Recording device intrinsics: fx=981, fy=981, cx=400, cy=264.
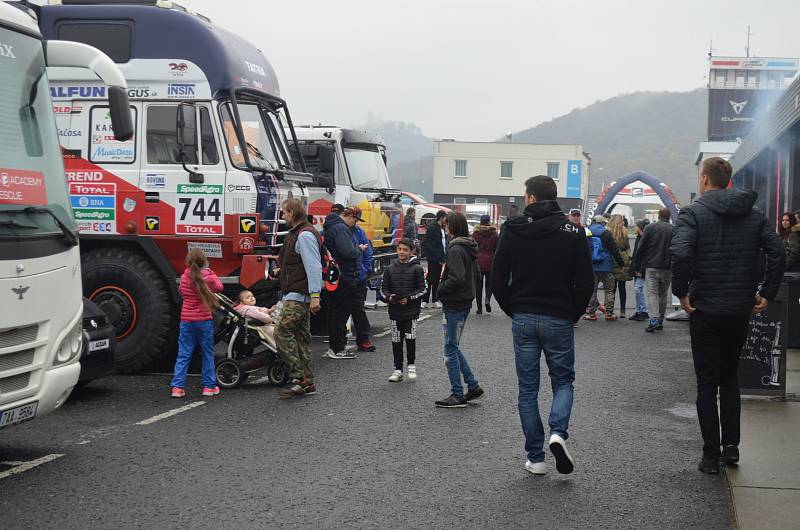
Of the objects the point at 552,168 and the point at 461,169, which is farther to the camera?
the point at 461,169

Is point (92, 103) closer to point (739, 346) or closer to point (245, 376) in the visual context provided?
point (245, 376)

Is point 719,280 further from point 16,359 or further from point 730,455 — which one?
point 16,359

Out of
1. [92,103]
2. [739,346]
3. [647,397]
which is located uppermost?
[92,103]

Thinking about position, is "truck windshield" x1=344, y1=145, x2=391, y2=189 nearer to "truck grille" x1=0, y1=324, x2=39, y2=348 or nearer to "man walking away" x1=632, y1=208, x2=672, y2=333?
"man walking away" x1=632, y1=208, x2=672, y2=333

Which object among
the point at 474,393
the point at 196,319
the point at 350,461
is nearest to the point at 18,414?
the point at 350,461

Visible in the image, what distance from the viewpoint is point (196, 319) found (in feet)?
30.8

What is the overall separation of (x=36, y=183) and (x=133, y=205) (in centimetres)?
413

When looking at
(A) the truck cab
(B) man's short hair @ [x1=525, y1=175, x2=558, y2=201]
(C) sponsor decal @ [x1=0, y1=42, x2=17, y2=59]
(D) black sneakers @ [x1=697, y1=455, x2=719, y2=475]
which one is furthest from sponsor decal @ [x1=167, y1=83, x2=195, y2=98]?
(A) the truck cab

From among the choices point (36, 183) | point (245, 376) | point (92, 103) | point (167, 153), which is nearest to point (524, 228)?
point (36, 183)

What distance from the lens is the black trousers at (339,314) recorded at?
12391mm

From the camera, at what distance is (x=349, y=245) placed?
41.2 ft

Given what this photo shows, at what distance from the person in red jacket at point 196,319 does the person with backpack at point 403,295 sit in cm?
186

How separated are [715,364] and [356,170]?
14.1m

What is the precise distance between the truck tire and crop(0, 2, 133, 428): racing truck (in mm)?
3600
